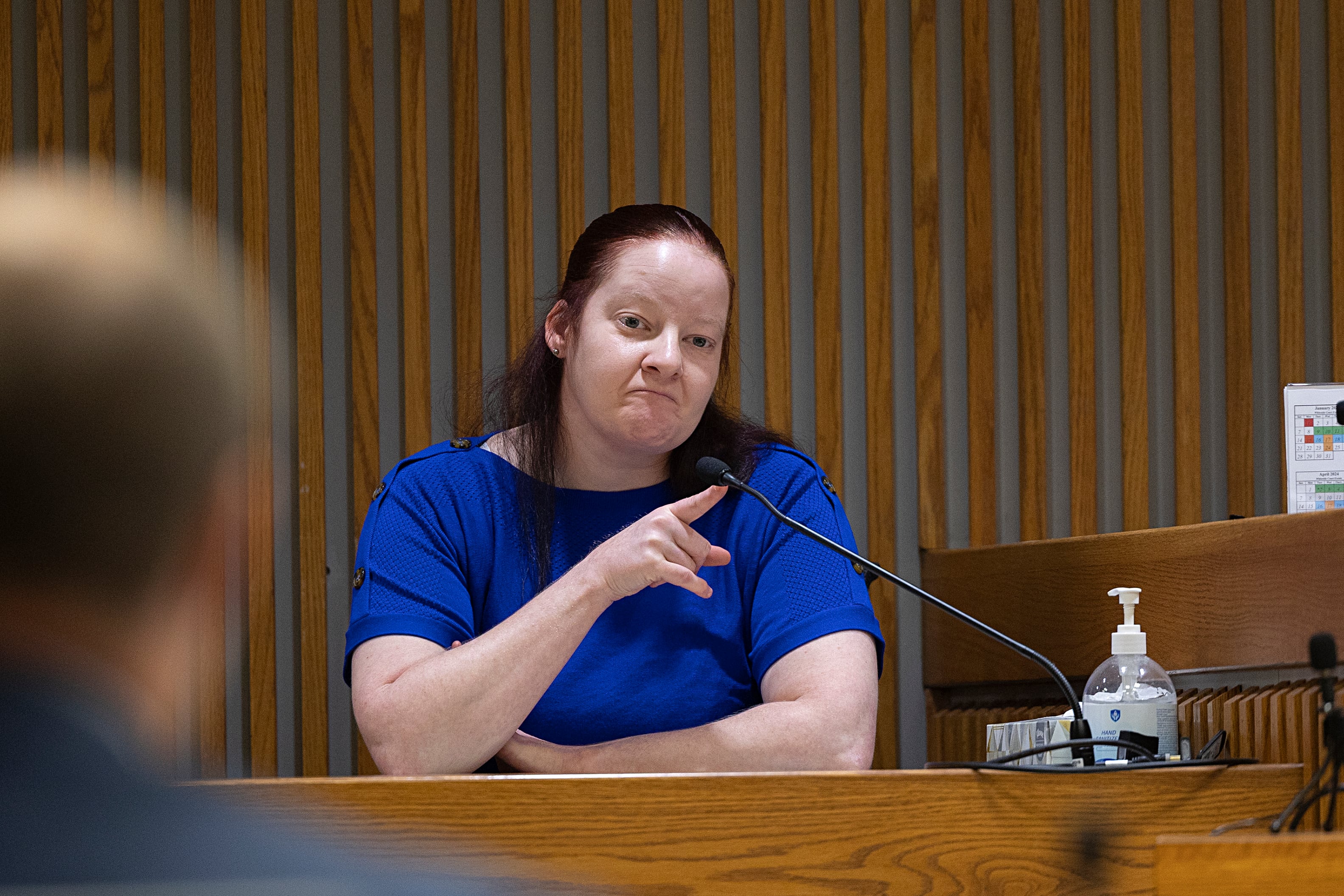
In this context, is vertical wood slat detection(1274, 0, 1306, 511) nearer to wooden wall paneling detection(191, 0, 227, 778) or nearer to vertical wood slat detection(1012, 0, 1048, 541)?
vertical wood slat detection(1012, 0, 1048, 541)

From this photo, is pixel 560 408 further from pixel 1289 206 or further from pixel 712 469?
pixel 1289 206

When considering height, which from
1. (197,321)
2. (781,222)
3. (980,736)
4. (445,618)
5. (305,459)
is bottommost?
(980,736)

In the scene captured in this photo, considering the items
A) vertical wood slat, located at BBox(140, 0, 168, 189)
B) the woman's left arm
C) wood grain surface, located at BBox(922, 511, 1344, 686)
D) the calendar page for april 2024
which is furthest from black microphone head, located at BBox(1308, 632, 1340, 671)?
vertical wood slat, located at BBox(140, 0, 168, 189)

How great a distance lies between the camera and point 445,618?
60.4 inches

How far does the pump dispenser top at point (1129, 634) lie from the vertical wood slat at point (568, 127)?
1299 mm

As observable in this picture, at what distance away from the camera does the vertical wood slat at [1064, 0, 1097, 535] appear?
8.20 feet

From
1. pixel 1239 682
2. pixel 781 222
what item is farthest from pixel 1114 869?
pixel 781 222

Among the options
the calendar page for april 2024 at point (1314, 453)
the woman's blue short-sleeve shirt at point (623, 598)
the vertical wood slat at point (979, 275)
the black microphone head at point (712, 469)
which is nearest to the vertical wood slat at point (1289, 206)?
the vertical wood slat at point (979, 275)

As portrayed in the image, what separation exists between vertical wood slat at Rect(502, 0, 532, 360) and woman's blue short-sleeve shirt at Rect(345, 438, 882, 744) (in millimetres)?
725

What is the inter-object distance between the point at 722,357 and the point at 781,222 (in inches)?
28.1

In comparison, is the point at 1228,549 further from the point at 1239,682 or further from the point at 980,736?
the point at 980,736

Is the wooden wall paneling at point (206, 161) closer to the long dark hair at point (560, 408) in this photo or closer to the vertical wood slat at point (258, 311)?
the vertical wood slat at point (258, 311)

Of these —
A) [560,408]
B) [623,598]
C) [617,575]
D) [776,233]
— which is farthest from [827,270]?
[617,575]

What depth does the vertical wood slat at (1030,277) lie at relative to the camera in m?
2.49
